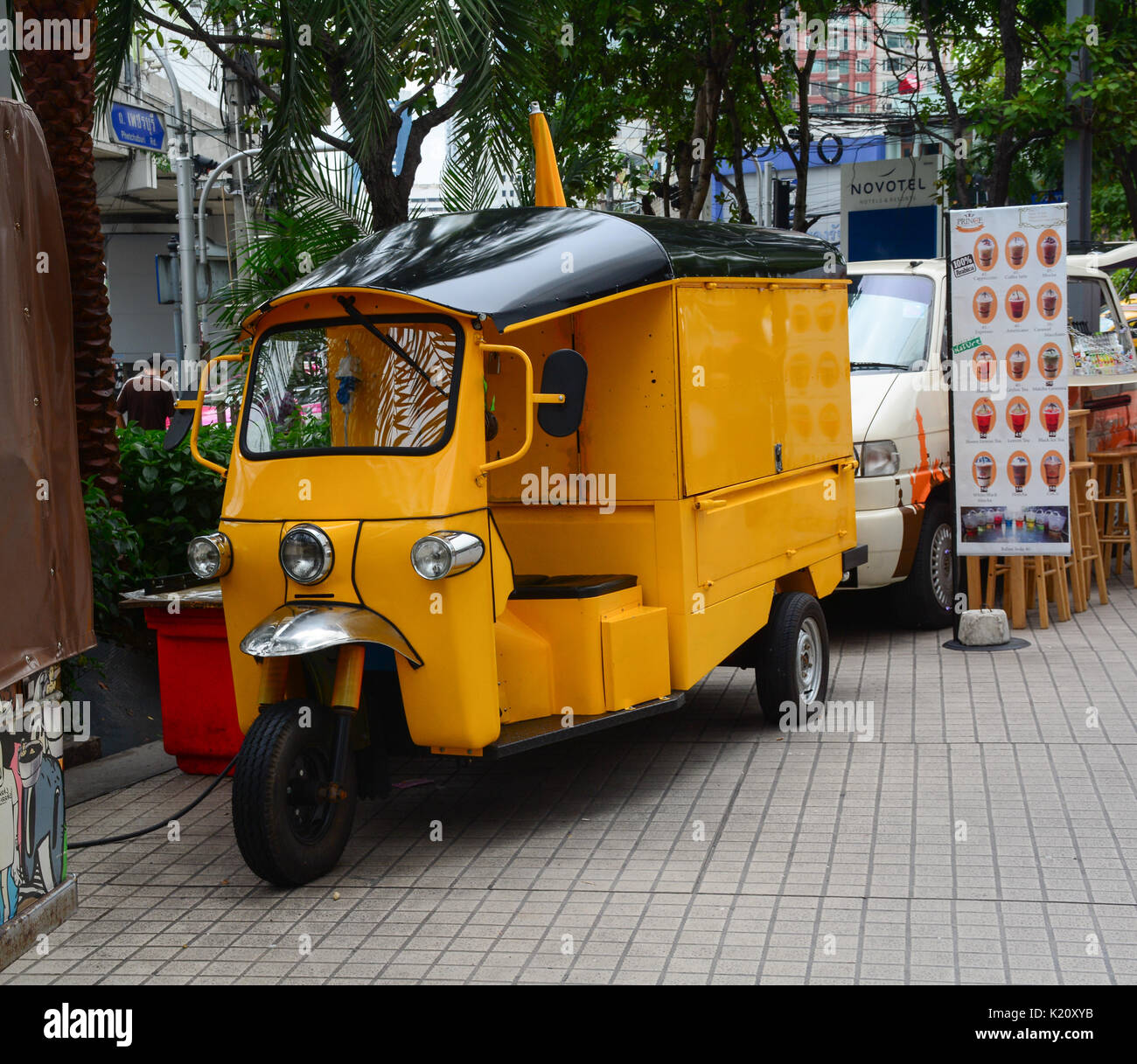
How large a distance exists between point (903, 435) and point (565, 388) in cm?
493

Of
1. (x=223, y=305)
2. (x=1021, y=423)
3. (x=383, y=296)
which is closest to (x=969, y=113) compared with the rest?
(x=1021, y=423)

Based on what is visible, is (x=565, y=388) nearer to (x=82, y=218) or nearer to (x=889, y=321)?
(x=82, y=218)

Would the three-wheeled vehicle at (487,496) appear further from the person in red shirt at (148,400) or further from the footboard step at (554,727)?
the person in red shirt at (148,400)

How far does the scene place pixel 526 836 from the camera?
235 inches

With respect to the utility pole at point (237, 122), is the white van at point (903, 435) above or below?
below

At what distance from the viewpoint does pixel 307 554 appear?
5367 millimetres

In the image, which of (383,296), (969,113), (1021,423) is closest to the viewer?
(383,296)

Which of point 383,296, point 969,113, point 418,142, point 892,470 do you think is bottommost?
point 892,470

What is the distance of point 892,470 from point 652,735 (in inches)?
123

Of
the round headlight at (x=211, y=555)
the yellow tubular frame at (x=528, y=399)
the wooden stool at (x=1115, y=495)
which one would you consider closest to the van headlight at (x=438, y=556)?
the yellow tubular frame at (x=528, y=399)

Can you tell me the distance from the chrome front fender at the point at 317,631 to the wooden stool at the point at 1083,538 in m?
6.64

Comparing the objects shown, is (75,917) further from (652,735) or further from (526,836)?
(652,735)

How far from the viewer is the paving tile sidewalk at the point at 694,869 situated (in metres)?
4.57

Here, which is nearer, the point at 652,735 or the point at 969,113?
the point at 652,735
